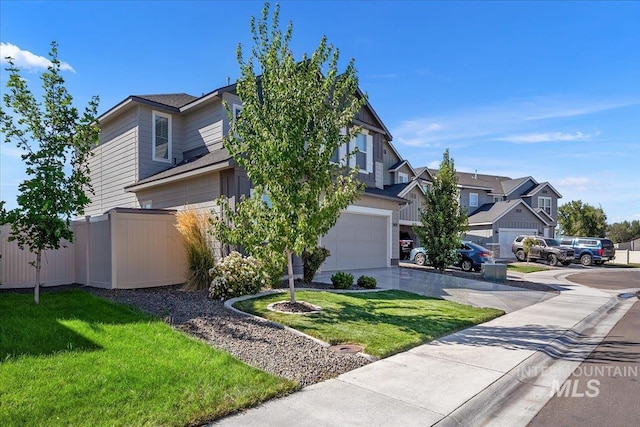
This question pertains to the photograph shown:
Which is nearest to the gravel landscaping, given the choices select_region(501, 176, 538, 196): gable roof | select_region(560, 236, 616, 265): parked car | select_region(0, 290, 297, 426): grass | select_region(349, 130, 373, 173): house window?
select_region(0, 290, 297, 426): grass

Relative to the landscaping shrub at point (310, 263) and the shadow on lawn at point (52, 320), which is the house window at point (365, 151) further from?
the shadow on lawn at point (52, 320)

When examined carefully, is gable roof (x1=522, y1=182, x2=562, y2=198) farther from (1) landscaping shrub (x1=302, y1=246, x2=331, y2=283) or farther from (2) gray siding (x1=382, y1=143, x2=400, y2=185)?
(1) landscaping shrub (x1=302, y1=246, x2=331, y2=283)

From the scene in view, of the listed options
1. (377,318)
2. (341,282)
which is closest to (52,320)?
(377,318)

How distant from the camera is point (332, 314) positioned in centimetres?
804

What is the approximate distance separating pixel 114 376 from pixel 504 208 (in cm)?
3335

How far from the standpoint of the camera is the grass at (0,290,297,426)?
3.63 m

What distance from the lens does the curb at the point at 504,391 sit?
4.02 meters

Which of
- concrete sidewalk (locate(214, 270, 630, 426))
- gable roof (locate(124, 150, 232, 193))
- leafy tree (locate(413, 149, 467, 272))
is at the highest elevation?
gable roof (locate(124, 150, 232, 193))

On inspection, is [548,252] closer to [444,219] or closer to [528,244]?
[528,244]

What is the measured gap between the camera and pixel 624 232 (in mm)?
53000

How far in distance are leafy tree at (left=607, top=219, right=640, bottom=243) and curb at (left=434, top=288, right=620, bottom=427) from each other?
56.8 metres

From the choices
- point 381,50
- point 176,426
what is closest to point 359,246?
point 381,50

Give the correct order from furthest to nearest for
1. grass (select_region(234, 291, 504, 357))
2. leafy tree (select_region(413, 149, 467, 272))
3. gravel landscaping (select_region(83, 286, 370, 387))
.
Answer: leafy tree (select_region(413, 149, 467, 272)) → grass (select_region(234, 291, 504, 357)) → gravel landscaping (select_region(83, 286, 370, 387))

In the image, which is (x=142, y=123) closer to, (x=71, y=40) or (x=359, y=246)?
(x=71, y=40)
